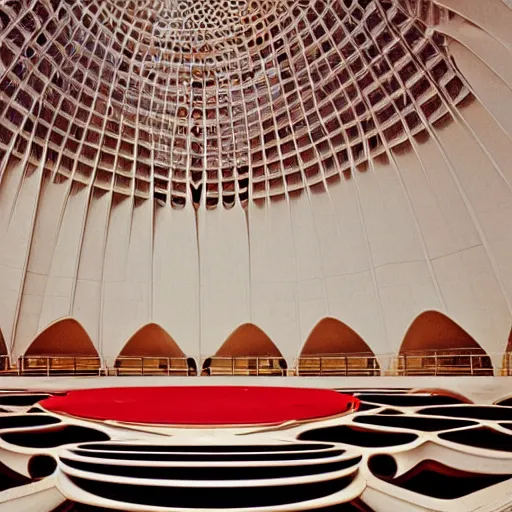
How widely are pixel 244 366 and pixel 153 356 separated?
173 inches

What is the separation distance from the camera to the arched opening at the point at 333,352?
24.3 m

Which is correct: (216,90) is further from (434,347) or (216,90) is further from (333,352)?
(434,347)

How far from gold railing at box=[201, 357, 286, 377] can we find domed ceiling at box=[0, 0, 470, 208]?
7.45 meters

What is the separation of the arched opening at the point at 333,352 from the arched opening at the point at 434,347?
2.21 m

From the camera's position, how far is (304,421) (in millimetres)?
10000

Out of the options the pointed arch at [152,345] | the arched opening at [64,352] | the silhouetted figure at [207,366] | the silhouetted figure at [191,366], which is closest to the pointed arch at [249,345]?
the silhouetted figure at [207,366]

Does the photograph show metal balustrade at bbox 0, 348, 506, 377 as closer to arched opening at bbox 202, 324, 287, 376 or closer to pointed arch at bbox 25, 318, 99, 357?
arched opening at bbox 202, 324, 287, 376

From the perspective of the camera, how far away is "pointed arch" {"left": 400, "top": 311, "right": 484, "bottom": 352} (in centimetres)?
2220

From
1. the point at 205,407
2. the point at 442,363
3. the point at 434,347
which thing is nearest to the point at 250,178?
the point at 434,347

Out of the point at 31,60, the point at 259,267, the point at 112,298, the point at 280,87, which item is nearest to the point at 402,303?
the point at 259,267

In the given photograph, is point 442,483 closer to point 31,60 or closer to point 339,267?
point 339,267

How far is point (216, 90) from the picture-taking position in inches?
913

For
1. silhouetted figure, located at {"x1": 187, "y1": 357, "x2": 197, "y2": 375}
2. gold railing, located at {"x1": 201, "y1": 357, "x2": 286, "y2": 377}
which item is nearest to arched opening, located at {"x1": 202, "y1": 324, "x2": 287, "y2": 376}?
gold railing, located at {"x1": 201, "y1": 357, "x2": 286, "y2": 377}

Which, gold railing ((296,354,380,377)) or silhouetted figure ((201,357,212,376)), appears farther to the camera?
silhouetted figure ((201,357,212,376))
